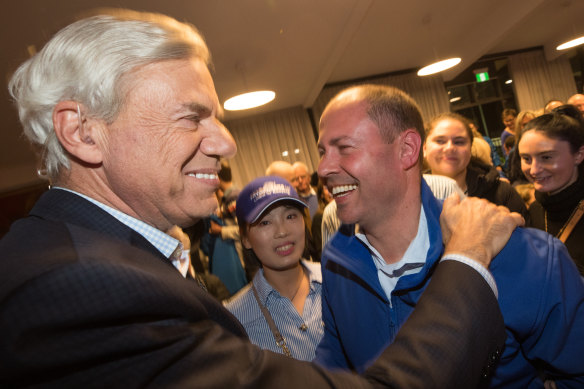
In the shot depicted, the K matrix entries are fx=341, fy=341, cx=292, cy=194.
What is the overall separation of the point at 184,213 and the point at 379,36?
7252 mm

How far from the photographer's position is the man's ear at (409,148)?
4.96ft

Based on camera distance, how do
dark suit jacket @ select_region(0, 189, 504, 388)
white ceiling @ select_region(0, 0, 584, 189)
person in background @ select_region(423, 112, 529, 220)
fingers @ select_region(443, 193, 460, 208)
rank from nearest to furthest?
dark suit jacket @ select_region(0, 189, 504, 388)
fingers @ select_region(443, 193, 460, 208)
person in background @ select_region(423, 112, 529, 220)
white ceiling @ select_region(0, 0, 584, 189)

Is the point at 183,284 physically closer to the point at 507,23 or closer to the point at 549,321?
the point at 549,321

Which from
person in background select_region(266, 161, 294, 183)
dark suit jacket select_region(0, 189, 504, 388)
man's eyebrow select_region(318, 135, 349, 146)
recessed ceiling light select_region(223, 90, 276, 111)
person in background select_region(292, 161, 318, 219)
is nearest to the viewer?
dark suit jacket select_region(0, 189, 504, 388)

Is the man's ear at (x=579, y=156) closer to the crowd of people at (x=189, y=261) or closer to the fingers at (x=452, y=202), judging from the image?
the crowd of people at (x=189, y=261)

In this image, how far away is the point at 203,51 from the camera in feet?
3.69

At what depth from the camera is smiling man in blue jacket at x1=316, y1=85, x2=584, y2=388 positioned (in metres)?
1.06

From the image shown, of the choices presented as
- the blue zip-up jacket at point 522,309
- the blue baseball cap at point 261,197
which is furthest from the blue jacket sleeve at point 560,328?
the blue baseball cap at point 261,197

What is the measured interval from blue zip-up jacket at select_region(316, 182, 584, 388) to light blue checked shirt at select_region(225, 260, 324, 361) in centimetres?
43

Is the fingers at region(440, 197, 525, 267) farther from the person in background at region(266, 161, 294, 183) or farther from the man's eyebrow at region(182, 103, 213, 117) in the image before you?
the person in background at region(266, 161, 294, 183)

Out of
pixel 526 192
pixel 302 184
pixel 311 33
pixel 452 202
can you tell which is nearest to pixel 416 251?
pixel 452 202

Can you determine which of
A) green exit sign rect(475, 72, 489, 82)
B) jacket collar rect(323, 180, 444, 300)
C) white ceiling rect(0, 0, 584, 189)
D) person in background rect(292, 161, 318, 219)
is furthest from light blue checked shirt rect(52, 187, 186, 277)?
green exit sign rect(475, 72, 489, 82)

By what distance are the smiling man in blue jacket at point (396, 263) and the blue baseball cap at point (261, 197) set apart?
49 centimetres

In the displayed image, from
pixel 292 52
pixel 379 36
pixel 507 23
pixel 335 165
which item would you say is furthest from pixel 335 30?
pixel 335 165
